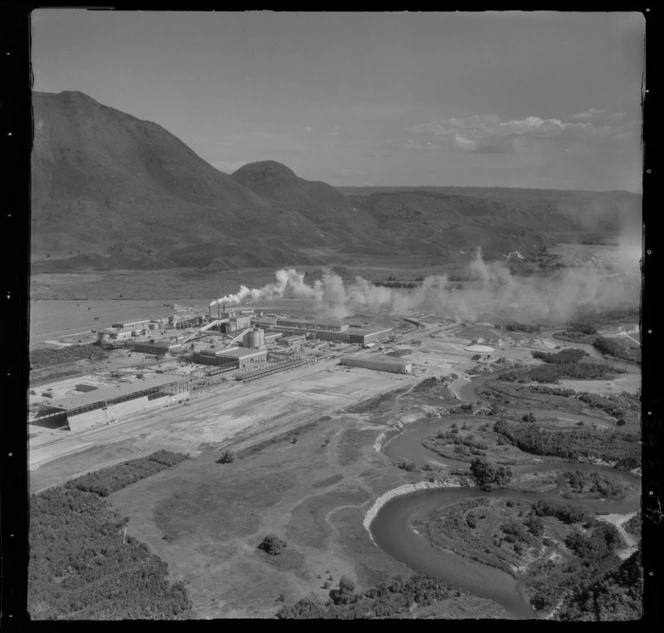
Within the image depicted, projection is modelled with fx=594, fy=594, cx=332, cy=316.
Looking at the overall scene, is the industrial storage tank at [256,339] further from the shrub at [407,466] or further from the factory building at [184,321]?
the shrub at [407,466]

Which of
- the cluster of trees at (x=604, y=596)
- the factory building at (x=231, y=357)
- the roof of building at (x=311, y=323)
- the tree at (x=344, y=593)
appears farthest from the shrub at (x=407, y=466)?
the roof of building at (x=311, y=323)

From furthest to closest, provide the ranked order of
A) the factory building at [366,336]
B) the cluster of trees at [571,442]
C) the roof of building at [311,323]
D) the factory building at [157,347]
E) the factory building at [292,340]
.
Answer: the roof of building at [311,323], the factory building at [366,336], the factory building at [292,340], the factory building at [157,347], the cluster of trees at [571,442]

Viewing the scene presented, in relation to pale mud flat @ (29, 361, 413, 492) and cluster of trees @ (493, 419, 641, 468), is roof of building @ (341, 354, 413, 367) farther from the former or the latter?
cluster of trees @ (493, 419, 641, 468)

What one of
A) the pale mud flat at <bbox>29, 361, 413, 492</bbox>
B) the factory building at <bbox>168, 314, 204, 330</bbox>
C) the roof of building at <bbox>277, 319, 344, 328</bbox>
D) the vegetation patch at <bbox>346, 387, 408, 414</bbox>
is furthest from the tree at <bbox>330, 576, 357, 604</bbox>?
the factory building at <bbox>168, 314, 204, 330</bbox>

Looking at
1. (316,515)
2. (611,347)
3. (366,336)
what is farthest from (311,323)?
(316,515)

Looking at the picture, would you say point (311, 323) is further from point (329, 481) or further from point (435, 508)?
point (435, 508)
